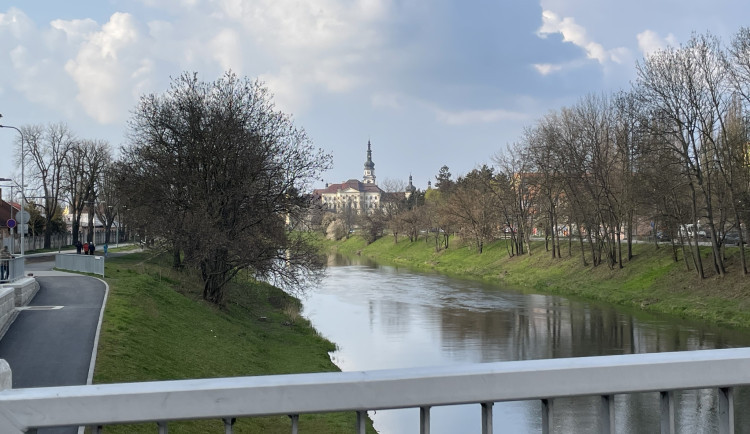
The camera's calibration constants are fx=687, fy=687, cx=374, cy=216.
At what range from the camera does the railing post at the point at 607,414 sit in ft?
8.37

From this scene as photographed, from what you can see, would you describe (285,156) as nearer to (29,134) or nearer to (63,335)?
(63,335)

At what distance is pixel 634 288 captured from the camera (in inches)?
1548

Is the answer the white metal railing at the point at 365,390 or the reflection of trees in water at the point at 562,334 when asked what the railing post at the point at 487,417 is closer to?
the white metal railing at the point at 365,390

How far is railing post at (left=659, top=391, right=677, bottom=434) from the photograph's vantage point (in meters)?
2.60

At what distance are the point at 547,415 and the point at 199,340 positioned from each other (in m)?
19.9

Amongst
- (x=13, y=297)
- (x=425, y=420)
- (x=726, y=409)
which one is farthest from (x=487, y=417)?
(x=13, y=297)

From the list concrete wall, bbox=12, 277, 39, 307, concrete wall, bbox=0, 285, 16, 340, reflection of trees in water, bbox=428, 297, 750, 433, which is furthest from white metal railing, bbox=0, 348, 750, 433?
concrete wall, bbox=12, 277, 39, 307

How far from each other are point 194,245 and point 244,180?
345cm

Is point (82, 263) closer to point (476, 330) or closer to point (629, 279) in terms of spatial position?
point (476, 330)

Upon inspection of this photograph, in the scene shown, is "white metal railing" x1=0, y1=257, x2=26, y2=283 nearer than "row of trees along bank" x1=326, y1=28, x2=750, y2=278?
Yes

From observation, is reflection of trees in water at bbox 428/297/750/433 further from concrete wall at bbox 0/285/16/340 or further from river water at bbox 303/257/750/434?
concrete wall at bbox 0/285/16/340

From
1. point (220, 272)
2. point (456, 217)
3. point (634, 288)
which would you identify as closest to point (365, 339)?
point (220, 272)

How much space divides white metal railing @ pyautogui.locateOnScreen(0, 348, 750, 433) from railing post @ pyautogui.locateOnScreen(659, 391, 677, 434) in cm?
11

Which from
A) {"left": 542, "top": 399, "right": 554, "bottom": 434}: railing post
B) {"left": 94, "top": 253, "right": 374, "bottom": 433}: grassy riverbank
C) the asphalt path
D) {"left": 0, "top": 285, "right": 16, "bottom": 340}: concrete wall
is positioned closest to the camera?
{"left": 542, "top": 399, "right": 554, "bottom": 434}: railing post
